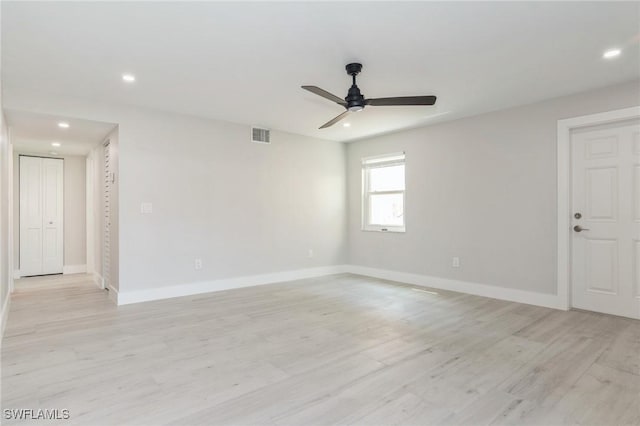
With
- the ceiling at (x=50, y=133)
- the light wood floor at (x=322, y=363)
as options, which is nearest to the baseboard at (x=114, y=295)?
the light wood floor at (x=322, y=363)

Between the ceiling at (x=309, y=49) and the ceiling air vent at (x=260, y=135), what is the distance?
1.13m

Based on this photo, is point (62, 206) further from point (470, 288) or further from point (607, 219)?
point (607, 219)

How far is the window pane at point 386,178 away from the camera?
19.0 ft

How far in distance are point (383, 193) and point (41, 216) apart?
637 centimetres

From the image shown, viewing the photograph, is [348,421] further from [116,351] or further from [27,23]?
[27,23]

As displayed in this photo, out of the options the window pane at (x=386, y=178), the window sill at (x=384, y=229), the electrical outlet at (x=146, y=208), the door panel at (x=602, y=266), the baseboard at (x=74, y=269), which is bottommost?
the baseboard at (x=74, y=269)

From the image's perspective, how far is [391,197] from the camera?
5.91 metres

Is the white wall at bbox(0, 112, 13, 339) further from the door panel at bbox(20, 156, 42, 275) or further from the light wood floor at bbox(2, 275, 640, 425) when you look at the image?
the door panel at bbox(20, 156, 42, 275)

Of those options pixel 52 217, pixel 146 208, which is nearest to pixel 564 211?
pixel 146 208

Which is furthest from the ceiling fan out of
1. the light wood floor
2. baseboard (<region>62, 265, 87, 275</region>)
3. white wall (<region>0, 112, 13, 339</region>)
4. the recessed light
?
baseboard (<region>62, 265, 87, 275</region>)

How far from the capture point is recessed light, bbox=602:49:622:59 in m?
2.86

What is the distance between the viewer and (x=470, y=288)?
4.71 metres

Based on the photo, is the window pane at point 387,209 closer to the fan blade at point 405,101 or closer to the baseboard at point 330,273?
the baseboard at point 330,273

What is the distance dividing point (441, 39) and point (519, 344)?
257 centimetres
